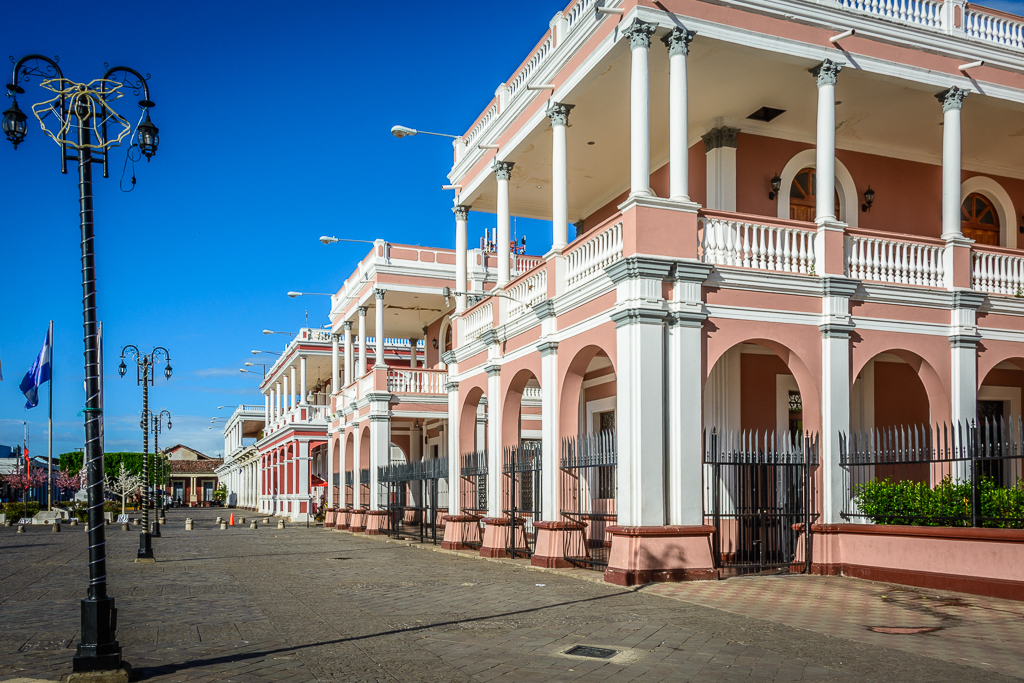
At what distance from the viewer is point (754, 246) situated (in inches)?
581

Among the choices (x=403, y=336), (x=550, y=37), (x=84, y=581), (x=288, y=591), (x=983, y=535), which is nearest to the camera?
(x=983, y=535)

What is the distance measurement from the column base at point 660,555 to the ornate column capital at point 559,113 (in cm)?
763

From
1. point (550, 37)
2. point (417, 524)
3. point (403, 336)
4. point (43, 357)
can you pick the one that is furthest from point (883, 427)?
point (43, 357)

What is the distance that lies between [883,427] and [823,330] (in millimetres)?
4648

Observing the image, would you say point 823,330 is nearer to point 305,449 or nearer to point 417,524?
point 417,524

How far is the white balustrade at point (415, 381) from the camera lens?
A: 3162cm

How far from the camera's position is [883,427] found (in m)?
18.4

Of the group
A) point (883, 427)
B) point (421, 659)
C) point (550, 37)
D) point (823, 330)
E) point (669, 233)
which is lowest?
point (421, 659)

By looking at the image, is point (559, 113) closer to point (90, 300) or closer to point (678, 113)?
point (678, 113)

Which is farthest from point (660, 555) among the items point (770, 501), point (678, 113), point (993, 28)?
point (993, 28)

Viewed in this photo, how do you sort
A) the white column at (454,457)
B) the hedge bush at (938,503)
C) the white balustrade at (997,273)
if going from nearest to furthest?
1. the hedge bush at (938,503)
2. the white balustrade at (997,273)
3. the white column at (454,457)

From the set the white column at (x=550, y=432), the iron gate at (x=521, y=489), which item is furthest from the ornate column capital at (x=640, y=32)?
the iron gate at (x=521, y=489)

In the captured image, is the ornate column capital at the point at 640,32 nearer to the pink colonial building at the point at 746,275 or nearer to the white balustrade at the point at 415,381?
the pink colonial building at the point at 746,275

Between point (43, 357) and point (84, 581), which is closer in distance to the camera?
point (84, 581)
